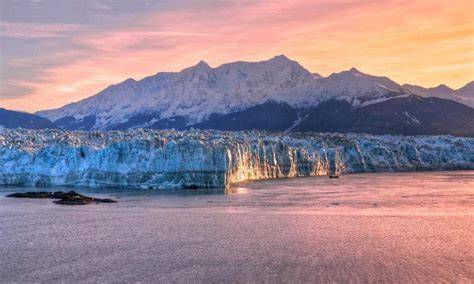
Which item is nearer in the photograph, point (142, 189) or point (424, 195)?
point (424, 195)

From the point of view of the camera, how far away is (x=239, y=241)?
1196 inches

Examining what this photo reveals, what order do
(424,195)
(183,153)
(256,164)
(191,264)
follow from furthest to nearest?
(256,164), (183,153), (424,195), (191,264)

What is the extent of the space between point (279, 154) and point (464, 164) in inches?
2406

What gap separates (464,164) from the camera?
134m

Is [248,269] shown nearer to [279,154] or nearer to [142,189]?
[142,189]

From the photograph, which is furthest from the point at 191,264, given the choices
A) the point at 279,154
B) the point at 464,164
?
the point at 464,164

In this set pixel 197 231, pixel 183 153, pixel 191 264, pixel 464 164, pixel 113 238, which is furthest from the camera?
pixel 464 164

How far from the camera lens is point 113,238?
31422 mm

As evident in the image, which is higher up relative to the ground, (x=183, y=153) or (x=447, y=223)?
(x=183, y=153)

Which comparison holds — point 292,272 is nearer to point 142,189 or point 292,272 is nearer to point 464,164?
point 142,189

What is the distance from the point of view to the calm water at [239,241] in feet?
75.5

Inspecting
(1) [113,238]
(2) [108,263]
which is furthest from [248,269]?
(1) [113,238]

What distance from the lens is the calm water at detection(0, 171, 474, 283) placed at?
23.0 metres

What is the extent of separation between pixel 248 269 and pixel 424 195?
132 feet
